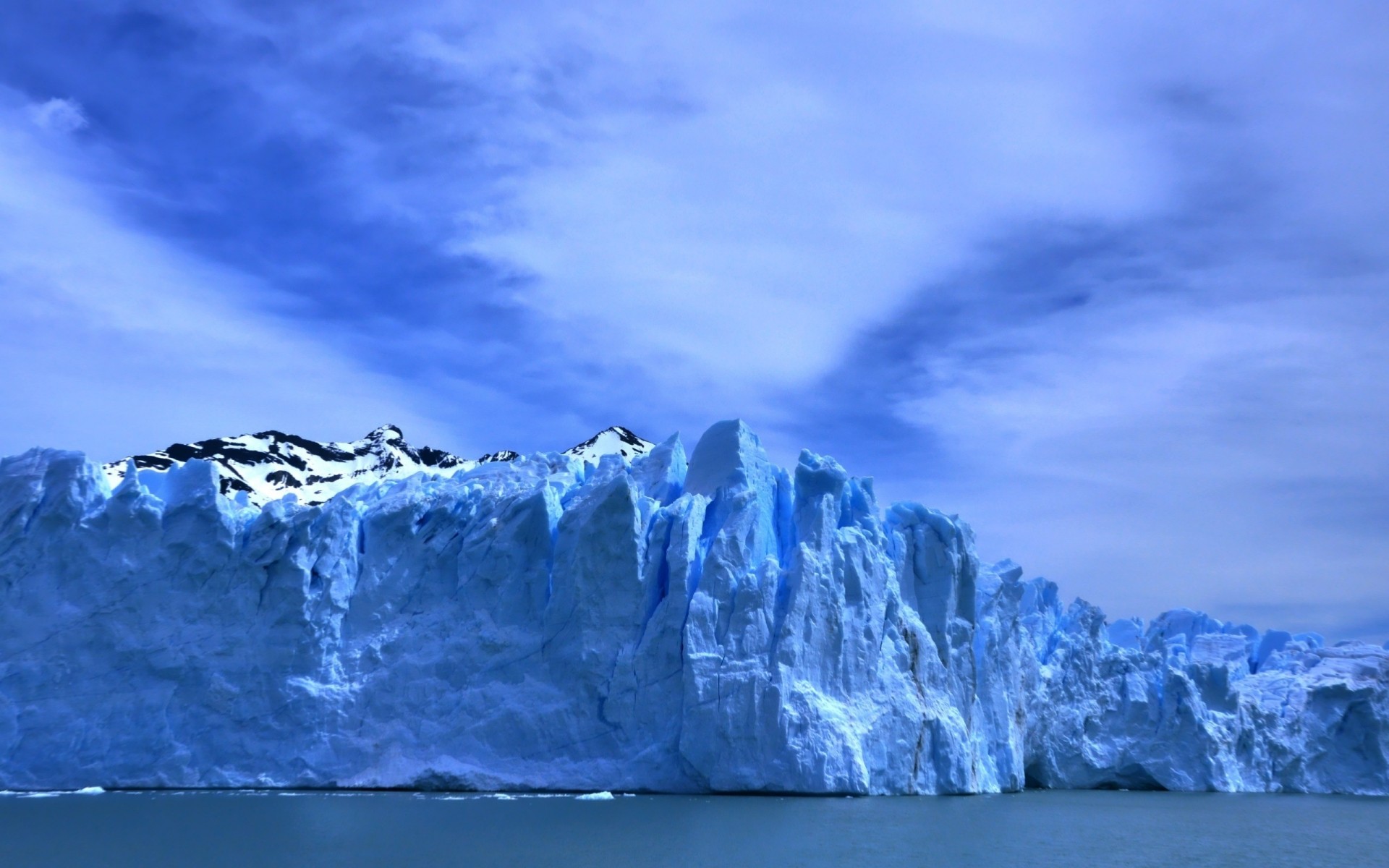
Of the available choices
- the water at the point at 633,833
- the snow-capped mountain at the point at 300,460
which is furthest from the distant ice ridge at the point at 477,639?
the snow-capped mountain at the point at 300,460

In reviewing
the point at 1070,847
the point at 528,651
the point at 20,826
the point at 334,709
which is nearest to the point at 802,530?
the point at 528,651

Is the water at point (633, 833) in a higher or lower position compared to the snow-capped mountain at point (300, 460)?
lower

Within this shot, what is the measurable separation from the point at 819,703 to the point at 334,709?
9.34m

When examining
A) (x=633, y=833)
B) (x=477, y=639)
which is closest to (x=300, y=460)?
(x=477, y=639)

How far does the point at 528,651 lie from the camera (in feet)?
71.8

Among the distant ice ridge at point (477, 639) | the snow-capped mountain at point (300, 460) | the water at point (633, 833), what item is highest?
the snow-capped mountain at point (300, 460)

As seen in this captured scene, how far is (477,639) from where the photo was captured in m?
22.1

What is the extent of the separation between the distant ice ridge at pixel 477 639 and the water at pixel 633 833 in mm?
1036

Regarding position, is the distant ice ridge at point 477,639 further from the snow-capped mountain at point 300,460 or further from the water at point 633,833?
the snow-capped mountain at point 300,460

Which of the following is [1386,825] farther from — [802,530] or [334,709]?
[334,709]

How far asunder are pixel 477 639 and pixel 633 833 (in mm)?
7451

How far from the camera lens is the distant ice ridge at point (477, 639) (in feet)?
68.3

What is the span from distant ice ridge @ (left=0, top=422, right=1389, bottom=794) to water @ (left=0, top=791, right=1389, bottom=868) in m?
1.04

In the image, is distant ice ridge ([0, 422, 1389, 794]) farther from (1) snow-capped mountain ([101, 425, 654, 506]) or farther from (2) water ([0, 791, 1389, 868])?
(1) snow-capped mountain ([101, 425, 654, 506])
